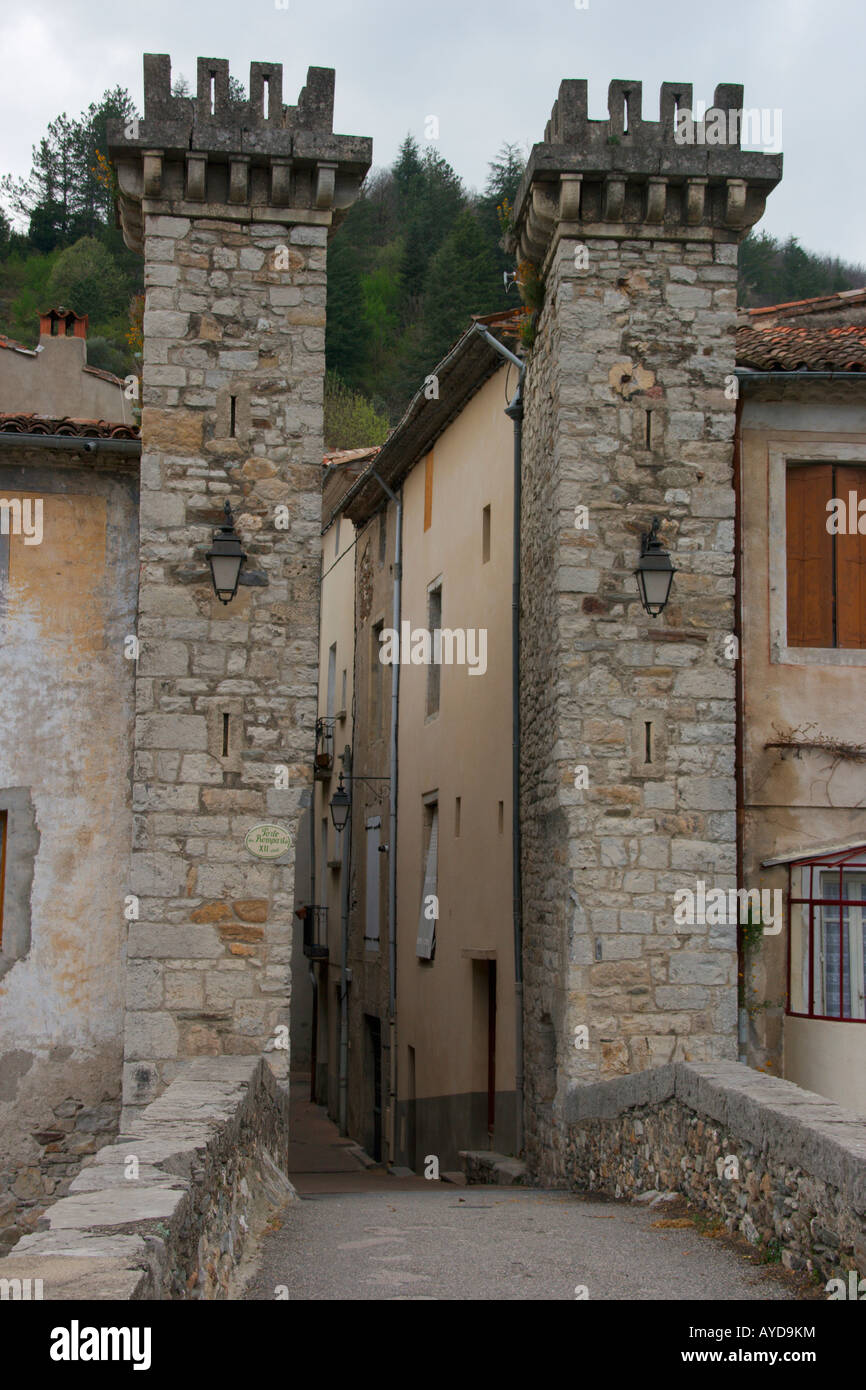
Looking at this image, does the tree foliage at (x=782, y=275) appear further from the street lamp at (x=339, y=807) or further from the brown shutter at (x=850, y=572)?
the brown shutter at (x=850, y=572)

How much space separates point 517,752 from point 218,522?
3662mm

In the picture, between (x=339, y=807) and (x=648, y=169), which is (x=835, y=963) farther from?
(x=339, y=807)

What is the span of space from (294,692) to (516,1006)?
3.61 meters

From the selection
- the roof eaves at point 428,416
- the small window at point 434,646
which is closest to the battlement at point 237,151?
the roof eaves at point 428,416

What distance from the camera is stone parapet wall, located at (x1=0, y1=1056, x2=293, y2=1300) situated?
3479 mm

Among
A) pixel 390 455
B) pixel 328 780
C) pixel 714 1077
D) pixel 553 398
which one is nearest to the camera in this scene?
pixel 714 1077

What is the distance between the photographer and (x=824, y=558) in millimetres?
10391

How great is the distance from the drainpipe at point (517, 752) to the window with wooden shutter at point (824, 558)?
7.97ft

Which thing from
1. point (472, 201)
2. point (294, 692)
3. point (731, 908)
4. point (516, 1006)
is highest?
point (472, 201)

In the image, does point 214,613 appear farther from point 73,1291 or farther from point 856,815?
point 73,1291

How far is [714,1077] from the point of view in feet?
22.2

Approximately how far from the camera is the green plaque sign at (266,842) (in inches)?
356

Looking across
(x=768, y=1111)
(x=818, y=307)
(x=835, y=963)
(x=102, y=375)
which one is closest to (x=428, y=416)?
(x=102, y=375)

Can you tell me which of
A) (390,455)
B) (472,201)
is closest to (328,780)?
(390,455)
